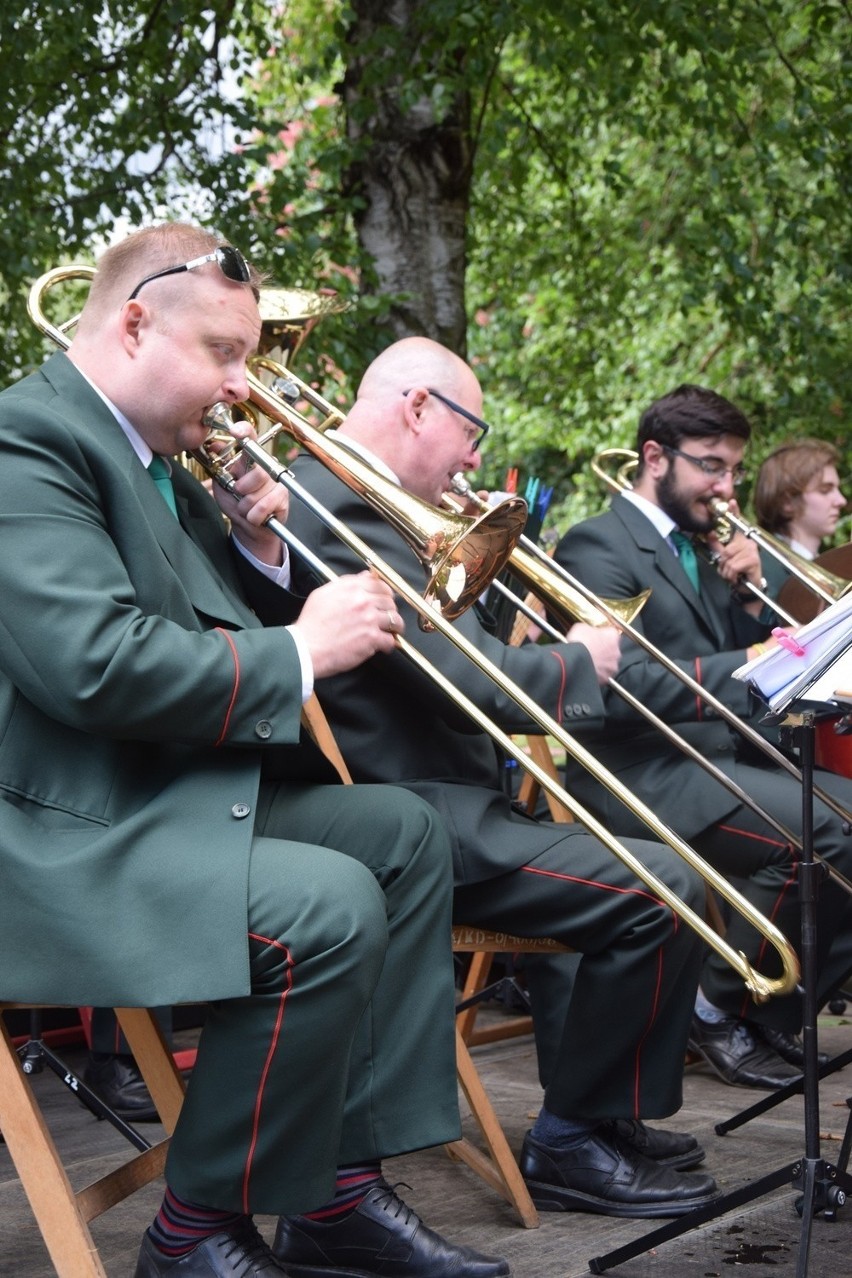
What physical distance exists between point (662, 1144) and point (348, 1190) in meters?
0.94

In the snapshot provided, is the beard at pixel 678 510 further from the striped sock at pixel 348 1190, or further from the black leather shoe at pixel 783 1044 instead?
the striped sock at pixel 348 1190

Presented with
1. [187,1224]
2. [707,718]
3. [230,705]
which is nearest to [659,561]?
[707,718]

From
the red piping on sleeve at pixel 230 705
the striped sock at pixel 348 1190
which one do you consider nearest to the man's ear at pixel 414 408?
the red piping on sleeve at pixel 230 705

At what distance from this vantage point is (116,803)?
232cm

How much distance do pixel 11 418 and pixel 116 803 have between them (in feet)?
2.03

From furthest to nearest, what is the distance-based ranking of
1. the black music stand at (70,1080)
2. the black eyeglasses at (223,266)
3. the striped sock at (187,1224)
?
the black music stand at (70,1080) → the black eyeglasses at (223,266) → the striped sock at (187,1224)

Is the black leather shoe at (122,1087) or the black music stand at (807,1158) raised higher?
the black music stand at (807,1158)

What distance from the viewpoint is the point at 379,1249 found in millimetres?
2529

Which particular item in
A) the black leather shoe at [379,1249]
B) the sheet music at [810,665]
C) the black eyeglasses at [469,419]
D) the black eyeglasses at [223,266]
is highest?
the black eyeglasses at [223,266]

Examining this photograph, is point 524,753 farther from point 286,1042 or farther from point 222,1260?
point 222,1260


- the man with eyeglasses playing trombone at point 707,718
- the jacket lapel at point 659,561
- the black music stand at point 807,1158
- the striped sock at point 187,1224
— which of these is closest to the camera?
the striped sock at point 187,1224

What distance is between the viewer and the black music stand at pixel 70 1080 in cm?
309

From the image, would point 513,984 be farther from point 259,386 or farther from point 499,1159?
point 259,386

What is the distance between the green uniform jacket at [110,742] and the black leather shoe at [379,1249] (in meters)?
0.60
